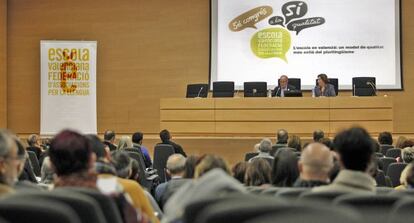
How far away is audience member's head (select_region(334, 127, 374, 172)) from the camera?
3.41m

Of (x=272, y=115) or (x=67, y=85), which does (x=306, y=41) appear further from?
(x=67, y=85)

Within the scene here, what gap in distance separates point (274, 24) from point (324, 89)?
2874mm

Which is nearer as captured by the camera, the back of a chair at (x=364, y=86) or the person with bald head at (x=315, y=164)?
the person with bald head at (x=315, y=164)

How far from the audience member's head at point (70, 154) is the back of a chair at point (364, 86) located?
31.8 feet

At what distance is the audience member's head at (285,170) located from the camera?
4.25 metres

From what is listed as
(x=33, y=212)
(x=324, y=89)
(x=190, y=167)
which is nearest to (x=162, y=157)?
(x=324, y=89)

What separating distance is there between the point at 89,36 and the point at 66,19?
2.22 ft

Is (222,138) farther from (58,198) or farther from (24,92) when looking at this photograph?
(58,198)

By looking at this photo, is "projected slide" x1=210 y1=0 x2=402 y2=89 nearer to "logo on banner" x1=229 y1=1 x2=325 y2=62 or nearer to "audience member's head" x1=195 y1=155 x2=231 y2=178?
"logo on banner" x1=229 y1=1 x2=325 y2=62

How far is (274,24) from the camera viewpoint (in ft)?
47.2

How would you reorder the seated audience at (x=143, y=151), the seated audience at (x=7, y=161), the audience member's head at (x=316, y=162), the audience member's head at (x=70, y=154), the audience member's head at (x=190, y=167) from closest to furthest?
the audience member's head at (x=70, y=154) → the seated audience at (x=7, y=161) → the audience member's head at (x=316, y=162) → the audience member's head at (x=190, y=167) → the seated audience at (x=143, y=151)

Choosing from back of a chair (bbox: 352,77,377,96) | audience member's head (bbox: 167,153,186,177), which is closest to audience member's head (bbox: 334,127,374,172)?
audience member's head (bbox: 167,153,186,177)

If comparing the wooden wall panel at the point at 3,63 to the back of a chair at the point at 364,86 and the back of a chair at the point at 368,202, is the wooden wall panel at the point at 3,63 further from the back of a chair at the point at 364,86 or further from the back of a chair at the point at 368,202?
the back of a chair at the point at 368,202

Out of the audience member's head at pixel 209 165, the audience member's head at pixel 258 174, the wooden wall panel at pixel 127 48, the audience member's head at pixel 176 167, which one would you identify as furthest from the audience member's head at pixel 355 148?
the wooden wall panel at pixel 127 48
